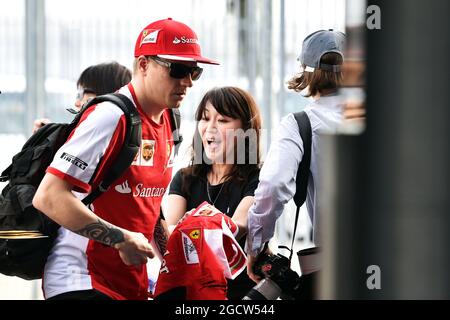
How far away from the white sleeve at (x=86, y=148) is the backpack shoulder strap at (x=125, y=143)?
0.04m

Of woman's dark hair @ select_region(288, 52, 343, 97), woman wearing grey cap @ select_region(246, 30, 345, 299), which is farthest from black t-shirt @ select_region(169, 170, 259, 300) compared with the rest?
woman's dark hair @ select_region(288, 52, 343, 97)

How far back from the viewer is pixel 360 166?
122 centimetres

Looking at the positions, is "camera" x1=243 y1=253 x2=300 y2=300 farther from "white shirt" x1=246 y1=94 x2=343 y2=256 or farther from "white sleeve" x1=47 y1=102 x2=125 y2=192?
"white sleeve" x1=47 y1=102 x2=125 y2=192

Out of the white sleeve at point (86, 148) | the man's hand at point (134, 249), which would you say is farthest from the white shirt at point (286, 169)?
the white sleeve at point (86, 148)

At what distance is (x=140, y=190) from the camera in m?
2.96

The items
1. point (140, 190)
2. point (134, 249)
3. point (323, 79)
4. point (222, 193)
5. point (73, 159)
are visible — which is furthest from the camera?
point (222, 193)

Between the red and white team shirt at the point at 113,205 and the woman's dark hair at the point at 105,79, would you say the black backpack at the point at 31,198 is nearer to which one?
the red and white team shirt at the point at 113,205

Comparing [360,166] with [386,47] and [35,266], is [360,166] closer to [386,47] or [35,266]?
[386,47]

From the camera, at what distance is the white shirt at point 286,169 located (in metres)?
3.16

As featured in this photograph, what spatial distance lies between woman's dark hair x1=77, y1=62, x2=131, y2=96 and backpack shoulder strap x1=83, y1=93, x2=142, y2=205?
4.03 ft

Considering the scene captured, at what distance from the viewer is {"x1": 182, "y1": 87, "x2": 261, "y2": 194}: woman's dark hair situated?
376cm

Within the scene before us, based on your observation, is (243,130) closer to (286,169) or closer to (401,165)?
(286,169)

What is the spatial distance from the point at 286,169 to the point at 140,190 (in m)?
0.52

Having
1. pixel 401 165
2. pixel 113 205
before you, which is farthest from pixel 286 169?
pixel 401 165
